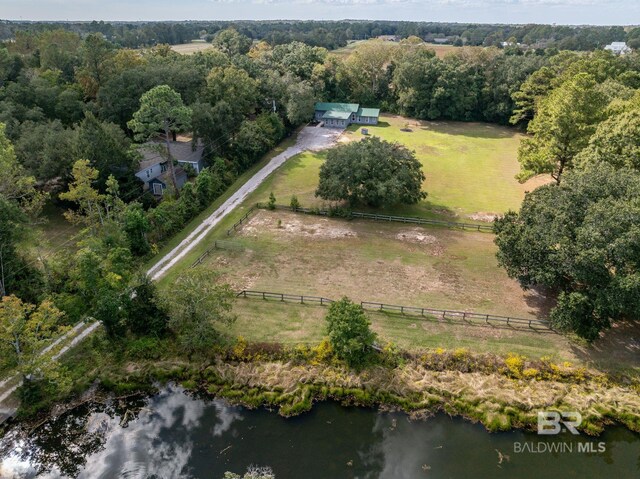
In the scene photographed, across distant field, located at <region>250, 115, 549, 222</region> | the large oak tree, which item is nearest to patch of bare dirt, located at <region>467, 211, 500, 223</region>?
distant field, located at <region>250, 115, 549, 222</region>

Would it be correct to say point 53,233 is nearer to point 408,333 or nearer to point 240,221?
point 240,221

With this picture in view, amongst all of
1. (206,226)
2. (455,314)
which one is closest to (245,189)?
(206,226)

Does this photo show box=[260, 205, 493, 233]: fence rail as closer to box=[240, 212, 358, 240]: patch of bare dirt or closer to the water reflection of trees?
box=[240, 212, 358, 240]: patch of bare dirt

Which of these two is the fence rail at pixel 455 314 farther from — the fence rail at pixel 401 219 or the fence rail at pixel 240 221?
the fence rail at pixel 240 221

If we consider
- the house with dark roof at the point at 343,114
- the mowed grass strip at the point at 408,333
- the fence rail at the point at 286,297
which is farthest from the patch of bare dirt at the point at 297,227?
the house with dark roof at the point at 343,114

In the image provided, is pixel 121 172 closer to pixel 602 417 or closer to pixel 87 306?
pixel 87 306

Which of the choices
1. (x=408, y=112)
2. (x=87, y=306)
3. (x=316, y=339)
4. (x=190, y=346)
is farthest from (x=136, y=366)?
(x=408, y=112)
